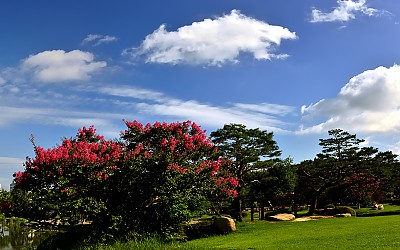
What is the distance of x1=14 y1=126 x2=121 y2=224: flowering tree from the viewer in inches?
517

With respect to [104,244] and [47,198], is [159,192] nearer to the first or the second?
[104,244]

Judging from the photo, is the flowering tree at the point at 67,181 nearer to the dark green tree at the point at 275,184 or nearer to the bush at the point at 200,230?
the bush at the point at 200,230

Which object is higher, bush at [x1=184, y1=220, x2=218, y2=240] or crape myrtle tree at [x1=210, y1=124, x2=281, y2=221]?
crape myrtle tree at [x1=210, y1=124, x2=281, y2=221]

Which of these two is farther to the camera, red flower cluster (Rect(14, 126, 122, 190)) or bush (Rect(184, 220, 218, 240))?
bush (Rect(184, 220, 218, 240))

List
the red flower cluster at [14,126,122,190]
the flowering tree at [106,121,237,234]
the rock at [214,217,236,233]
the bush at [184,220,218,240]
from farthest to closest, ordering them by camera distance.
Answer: the rock at [214,217,236,233] < the bush at [184,220,218,240] < the flowering tree at [106,121,237,234] < the red flower cluster at [14,126,122,190]

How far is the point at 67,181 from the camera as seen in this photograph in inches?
517

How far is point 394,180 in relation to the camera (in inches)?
1545

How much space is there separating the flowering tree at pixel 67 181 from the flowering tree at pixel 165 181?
829mm

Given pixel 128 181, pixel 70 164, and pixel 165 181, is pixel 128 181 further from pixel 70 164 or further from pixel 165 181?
pixel 70 164

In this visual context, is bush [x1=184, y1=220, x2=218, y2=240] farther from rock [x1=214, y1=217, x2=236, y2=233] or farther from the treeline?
the treeline

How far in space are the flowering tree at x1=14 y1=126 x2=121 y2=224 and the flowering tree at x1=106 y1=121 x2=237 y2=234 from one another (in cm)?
83

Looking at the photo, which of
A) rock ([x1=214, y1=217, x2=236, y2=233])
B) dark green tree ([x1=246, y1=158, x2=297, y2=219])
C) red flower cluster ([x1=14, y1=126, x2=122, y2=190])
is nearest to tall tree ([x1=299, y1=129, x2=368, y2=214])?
dark green tree ([x1=246, y1=158, x2=297, y2=219])

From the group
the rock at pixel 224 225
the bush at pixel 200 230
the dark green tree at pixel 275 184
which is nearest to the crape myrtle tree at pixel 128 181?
the bush at pixel 200 230

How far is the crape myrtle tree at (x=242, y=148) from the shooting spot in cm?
2500
